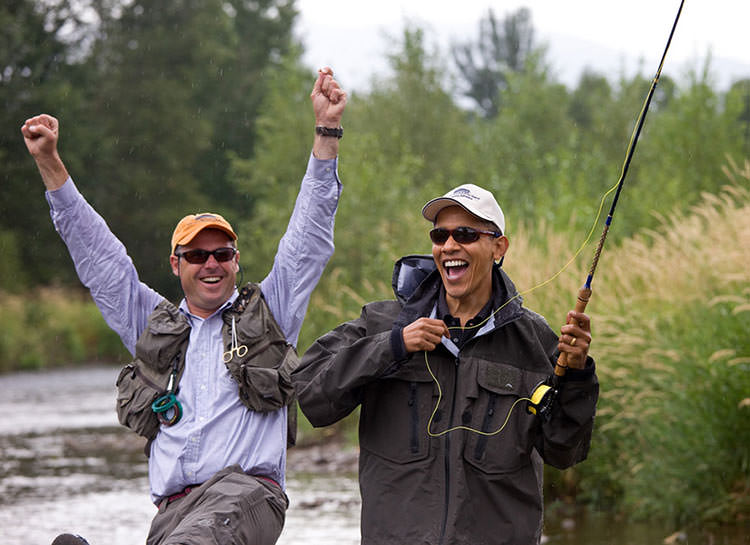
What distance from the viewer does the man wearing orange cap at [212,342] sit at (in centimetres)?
466

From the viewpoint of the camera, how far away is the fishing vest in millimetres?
4688

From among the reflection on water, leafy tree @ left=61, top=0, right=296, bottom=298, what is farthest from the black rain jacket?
leafy tree @ left=61, top=0, right=296, bottom=298

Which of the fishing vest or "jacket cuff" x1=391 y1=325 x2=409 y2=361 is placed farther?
the fishing vest

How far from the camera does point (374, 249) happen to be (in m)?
16.7

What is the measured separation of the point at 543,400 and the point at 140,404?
1.73 metres

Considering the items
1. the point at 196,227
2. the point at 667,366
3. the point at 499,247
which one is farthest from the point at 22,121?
the point at 499,247

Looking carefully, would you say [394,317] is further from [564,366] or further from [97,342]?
[97,342]

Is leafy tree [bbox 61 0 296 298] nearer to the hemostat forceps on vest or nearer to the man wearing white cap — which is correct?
the hemostat forceps on vest

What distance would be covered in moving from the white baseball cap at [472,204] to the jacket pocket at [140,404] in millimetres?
1398

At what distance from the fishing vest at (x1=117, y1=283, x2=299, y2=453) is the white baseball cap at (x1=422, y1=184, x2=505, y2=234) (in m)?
1.00

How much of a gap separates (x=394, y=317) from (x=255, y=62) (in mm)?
56084

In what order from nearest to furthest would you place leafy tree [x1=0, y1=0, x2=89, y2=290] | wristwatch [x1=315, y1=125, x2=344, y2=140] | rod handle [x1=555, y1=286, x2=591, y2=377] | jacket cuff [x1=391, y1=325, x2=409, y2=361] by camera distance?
rod handle [x1=555, y1=286, x2=591, y2=377] < jacket cuff [x1=391, y1=325, x2=409, y2=361] < wristwatch [x1=315, y1=125, x2=344, y2=140] < leafy tree [x1=0, y1=0, x2=89, y2=290]

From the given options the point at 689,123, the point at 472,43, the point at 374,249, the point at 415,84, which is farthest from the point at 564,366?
the point at 472,43

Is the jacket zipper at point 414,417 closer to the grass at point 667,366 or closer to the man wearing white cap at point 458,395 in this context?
the man wearing white cap at point 458,395
